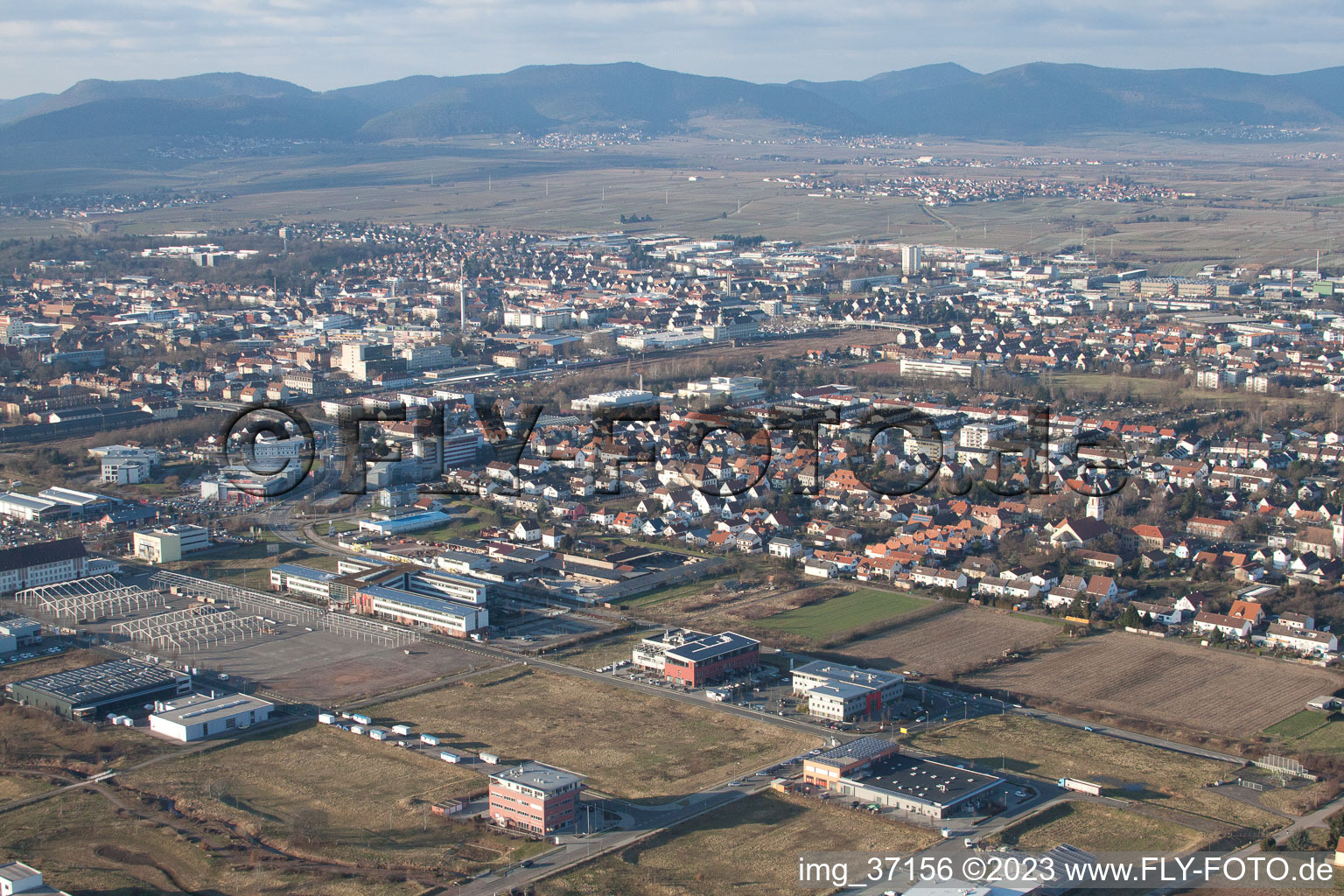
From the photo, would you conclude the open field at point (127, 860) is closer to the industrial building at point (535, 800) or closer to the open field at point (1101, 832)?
the industrial building at point (535, 800)

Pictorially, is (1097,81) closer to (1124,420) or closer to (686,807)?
(1124,420)

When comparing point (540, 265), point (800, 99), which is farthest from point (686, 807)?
point (800, 99)

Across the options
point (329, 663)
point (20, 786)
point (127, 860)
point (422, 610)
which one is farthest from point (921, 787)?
point (20, 786)

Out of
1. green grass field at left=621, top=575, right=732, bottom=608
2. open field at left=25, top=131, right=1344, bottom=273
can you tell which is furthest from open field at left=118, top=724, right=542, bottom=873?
open field at left=25, top=131, right=1344, bottom=273

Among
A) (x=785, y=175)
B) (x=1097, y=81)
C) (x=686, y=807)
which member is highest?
(x=1097, y=81)

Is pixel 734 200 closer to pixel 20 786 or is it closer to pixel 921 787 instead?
pixel 921 787
